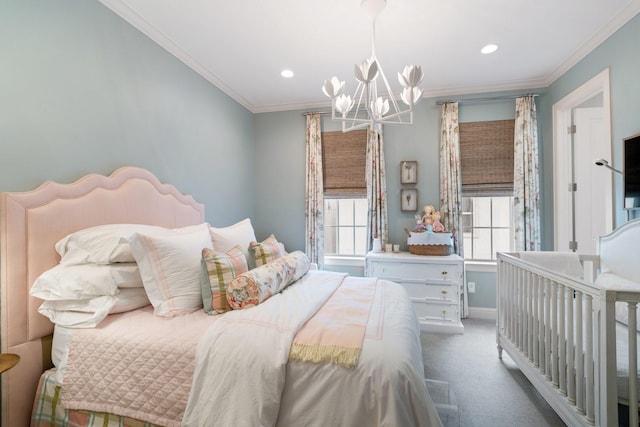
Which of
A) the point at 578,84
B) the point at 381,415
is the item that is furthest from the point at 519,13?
the point at 381,415

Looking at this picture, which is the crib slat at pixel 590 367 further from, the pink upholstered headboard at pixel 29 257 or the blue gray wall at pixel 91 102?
the blue gray wall at pixel 91 102

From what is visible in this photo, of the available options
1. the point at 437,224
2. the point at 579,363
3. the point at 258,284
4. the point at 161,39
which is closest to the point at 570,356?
the point at 579,363

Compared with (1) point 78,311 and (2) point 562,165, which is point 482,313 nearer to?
(2) point 562,165

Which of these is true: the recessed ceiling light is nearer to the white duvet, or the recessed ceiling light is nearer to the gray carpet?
the white duvet

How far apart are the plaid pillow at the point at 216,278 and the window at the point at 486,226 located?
2.96 meters

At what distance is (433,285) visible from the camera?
Answer: 2.91 metres

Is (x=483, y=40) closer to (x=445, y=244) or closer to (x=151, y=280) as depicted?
(x=445, y=244)

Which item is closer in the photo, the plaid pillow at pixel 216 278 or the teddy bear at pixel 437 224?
the plaid pillow at pixel 216 278

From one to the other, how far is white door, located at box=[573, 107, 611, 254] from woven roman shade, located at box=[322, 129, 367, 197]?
224 cm

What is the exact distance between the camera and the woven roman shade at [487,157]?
328 cm

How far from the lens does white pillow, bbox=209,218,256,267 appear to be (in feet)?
6.82

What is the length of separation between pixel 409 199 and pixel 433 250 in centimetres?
72

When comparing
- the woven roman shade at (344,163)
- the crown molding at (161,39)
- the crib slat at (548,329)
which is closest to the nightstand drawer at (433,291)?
the crib slat at (548,329)

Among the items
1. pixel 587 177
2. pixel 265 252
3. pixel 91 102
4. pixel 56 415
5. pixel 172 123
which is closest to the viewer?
pixel 56 415
